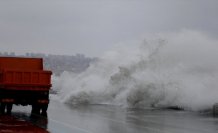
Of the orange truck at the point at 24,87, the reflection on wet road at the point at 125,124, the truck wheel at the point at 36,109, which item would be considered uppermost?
the orange truck at the point at 24,87

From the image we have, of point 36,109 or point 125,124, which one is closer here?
point 125,124

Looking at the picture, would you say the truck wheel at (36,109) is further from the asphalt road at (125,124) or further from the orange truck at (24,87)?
the asphalt road at (125,124)

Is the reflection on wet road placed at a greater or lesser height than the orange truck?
lesser

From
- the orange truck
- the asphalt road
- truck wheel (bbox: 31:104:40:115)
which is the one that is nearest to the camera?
the asphalt road

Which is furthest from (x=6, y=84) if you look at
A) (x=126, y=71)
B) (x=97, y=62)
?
(x=97, y=62)

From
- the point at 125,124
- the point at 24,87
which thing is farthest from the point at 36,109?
the point at 125,124

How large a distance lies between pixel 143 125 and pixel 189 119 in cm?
385

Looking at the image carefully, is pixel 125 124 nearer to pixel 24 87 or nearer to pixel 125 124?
pixel 125 124

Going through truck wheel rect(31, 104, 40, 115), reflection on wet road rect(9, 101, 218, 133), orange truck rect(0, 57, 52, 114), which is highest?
orange truck rect(0, 57, 52, 114)

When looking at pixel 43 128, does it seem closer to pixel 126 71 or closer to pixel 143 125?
pixel 143 125

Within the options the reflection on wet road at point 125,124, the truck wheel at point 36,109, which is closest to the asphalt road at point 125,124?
the reflection on wet road at point 125,124

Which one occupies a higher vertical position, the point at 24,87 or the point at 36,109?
the point at 24,87

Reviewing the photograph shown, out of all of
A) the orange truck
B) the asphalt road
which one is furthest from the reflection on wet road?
the orange truck

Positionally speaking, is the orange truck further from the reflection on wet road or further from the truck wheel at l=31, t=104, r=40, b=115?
the reflection on wet road
